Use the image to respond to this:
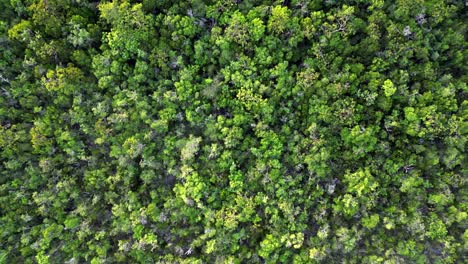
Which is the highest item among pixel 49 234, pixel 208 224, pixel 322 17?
pixel 322 17

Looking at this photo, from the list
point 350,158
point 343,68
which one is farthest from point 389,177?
point 343,68

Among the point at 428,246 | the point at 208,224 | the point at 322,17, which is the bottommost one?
the point at 428,246

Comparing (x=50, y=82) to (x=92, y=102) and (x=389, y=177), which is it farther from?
(x=389, y=177)

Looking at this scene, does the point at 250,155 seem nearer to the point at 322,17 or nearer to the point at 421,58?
the point at 322,17

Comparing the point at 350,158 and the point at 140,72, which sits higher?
the point at 140,72

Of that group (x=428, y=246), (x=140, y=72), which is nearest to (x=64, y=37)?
(x=140, y=72)

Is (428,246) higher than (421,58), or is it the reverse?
(421,58)
